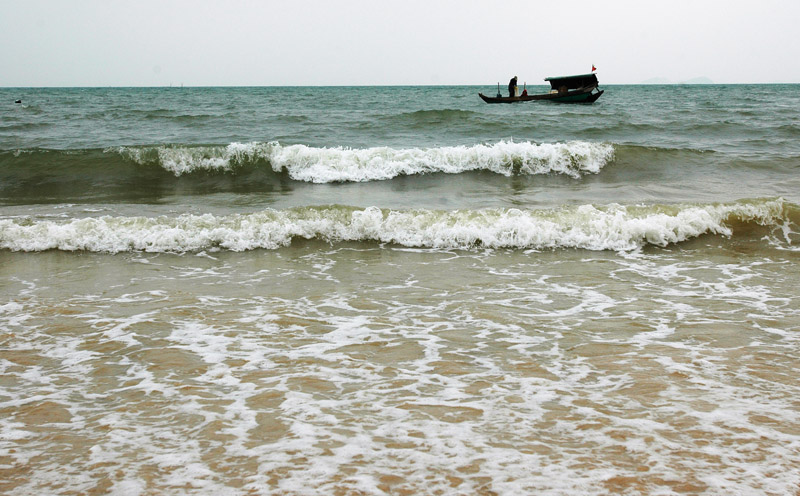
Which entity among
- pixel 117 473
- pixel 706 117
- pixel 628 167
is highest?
pixel 706 117

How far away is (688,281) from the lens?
622cm

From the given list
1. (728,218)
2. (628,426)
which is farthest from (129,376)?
(728,218)

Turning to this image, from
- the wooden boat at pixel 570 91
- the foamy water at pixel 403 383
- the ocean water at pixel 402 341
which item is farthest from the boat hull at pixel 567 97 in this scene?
the foamy water at pixel 403 383

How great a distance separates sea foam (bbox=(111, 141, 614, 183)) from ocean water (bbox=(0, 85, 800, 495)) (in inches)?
47.4

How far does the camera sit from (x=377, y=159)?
42.9 feet

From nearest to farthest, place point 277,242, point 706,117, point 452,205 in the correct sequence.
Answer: point 277,242
point 452,205
point 706,117

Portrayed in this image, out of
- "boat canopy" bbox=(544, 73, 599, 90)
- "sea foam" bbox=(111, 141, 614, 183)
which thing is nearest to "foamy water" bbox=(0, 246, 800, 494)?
"sea foam" bbox=(111, 141, 614, 183)

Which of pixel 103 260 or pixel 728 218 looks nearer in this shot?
pixel 103 260

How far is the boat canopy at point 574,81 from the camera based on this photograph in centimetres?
3438

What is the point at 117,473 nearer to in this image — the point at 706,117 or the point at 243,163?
the point at 243,163

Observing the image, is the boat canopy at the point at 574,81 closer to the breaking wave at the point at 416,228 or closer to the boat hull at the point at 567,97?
the boat hull at the point at 567,97

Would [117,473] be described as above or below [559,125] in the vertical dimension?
below

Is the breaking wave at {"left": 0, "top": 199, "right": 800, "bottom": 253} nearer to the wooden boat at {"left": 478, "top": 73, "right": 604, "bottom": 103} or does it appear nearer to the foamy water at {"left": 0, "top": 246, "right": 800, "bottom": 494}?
the foamy water at {"left": 0, "top": 246, "right": 800, "bottom": 494}

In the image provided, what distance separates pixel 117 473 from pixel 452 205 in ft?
26.3
